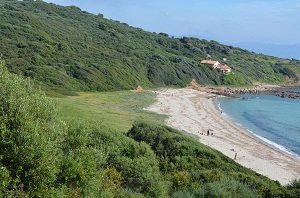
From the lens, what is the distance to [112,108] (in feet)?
252

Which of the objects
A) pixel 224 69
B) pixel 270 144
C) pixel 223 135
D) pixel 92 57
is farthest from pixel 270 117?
pixel 224 69

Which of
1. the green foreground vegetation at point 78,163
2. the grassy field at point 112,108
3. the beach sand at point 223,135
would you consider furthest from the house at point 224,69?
the green foreground vegetation at point 78,163

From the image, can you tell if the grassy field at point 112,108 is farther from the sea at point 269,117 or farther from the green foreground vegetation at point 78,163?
the sea at point 269,117

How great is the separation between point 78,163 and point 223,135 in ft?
163

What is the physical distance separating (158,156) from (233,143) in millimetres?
27295

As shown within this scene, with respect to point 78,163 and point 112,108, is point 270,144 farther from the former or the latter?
point 78,163

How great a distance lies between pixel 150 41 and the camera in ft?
612

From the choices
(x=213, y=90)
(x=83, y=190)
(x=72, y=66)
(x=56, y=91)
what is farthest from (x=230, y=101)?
(x=83, y=190)

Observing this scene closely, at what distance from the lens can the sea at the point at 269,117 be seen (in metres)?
70.2

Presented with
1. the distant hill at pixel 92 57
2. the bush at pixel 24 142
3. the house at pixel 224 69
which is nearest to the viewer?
the bush at pixel 24 142

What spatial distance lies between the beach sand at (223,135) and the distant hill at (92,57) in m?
16.7

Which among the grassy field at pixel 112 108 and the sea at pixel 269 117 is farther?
the sea at pixel 269 117

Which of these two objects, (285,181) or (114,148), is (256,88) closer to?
(285,181)

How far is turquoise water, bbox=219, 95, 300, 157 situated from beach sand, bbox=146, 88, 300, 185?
3.07m
